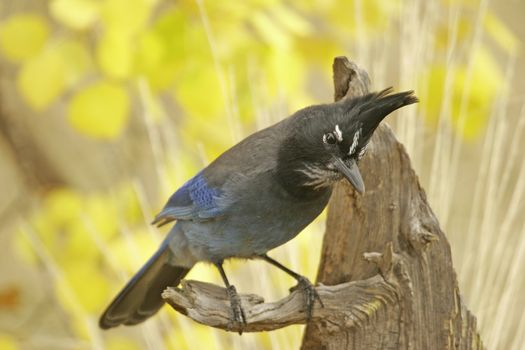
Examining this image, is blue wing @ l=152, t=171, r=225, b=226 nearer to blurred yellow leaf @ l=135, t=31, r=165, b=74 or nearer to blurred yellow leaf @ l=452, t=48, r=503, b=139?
blurred yellow leaf @ l=135, t=31, r=165, b=74

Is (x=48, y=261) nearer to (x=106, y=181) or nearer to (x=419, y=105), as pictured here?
(x=419, y=105)

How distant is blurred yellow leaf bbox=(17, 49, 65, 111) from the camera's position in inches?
107

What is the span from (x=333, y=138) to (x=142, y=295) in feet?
2.38

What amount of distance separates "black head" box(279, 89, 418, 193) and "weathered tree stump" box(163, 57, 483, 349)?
15 centimetres

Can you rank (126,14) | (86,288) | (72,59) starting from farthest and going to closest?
(86,288)
(72,59)
(126,14)

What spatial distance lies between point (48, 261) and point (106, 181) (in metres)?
1.82

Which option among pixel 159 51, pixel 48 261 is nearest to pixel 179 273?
pixel 48 261

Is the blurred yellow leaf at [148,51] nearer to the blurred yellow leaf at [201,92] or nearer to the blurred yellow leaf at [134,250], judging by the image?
the blurred yellow leaf at [201,92]

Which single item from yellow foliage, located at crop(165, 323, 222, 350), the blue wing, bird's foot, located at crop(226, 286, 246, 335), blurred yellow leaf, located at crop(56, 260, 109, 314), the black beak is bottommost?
yellow foliage, located at crop(165, 323, 222, 350)

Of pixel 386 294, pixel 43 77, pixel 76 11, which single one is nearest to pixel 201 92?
pixel 76 11

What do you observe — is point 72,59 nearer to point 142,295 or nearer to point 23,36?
point 23,36

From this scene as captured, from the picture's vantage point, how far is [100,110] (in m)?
2.68

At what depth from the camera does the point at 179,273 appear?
234cm

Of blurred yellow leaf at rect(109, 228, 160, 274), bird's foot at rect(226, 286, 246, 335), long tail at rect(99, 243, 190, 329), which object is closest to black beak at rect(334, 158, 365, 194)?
bird's foot at rect(226, 286, 246, 335)
